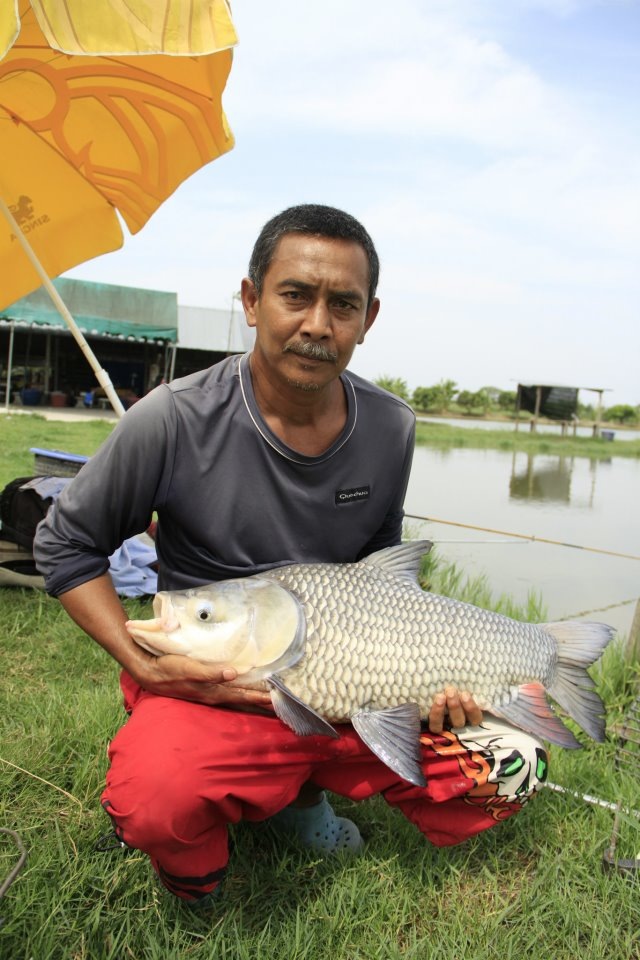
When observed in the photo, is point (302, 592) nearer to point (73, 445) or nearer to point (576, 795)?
point (576, 795)

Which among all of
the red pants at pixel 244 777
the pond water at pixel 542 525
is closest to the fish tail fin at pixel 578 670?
the red pants at pixel 244 777

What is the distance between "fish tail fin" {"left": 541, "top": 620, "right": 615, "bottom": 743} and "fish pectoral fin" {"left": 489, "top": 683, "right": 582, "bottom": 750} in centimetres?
10

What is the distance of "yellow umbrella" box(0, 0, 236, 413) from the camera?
3.36 meters

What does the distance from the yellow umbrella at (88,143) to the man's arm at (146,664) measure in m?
1.63

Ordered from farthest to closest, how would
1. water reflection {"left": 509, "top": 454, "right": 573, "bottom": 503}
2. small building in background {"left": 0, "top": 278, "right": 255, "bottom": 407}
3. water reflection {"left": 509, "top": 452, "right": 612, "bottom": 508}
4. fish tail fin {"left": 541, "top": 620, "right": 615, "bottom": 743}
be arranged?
small building in background {"left": 0, "top": 278, "right": 255, "bottom": 407} → water reflection {"left": 509, "top": 454, "right": 573, "bottom": 503} → water reflection {"left": 509, "top": 452, "right": 612, "bottom": 508} → fish tail fin {"left": 541, "top": 620, "right": 615, "bottom": 743}

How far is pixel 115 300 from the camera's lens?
21.7 metres

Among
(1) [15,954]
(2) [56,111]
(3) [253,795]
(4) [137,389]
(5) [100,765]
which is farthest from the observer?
(4) [137,389]

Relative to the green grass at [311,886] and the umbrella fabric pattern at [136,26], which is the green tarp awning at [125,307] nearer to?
the umbrella fabric pattern at [136,26]

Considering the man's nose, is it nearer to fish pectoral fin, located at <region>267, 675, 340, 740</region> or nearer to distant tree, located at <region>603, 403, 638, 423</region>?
fish pectoral fin, located at <region>267, 675, 340, 740</region>

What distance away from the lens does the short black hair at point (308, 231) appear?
204cm

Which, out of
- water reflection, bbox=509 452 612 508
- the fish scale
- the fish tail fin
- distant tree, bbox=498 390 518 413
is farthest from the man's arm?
distant tree, bbox=498 390 518 413

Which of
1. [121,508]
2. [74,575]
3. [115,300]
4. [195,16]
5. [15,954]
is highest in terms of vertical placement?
[115,300]

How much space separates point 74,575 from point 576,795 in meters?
1.78

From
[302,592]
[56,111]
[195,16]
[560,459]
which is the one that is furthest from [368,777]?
[560,459]
